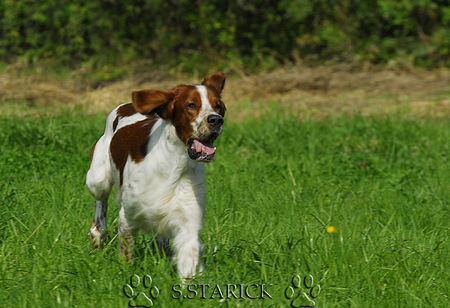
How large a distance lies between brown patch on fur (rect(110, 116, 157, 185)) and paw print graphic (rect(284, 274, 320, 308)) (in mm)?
1140

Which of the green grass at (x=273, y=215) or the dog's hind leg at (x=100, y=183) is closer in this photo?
the green grass at (x=273, y=215)

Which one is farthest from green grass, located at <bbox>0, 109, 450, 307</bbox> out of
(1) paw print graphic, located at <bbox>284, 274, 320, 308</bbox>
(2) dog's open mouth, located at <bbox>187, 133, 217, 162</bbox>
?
(2) dog's open mouth, located at <bbox>187, 133, 217, 162</bbox>

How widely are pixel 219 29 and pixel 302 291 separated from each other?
10743 millimetres

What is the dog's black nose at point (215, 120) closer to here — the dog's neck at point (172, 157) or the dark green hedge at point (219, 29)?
the dog's neck at point (172, 157)

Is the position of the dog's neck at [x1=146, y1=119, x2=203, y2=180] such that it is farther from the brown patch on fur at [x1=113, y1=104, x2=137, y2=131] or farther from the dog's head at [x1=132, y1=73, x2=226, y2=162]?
the brown patch on fur at [x1=113, y1=104, x2=137, y2=131]

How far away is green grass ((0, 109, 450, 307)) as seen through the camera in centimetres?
353

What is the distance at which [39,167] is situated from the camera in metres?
6.28

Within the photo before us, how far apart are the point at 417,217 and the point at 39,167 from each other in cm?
334

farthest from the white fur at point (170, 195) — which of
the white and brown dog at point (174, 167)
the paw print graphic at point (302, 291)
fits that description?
the paw print graphic at point (302, 291)

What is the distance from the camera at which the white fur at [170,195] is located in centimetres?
378

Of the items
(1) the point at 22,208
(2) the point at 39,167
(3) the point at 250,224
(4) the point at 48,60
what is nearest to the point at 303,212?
(3) the point at 250,224

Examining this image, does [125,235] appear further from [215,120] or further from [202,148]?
[215,120]

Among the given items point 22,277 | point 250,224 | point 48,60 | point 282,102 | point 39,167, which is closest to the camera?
point 22,277

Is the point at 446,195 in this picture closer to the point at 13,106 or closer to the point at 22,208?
the point at 22,208
